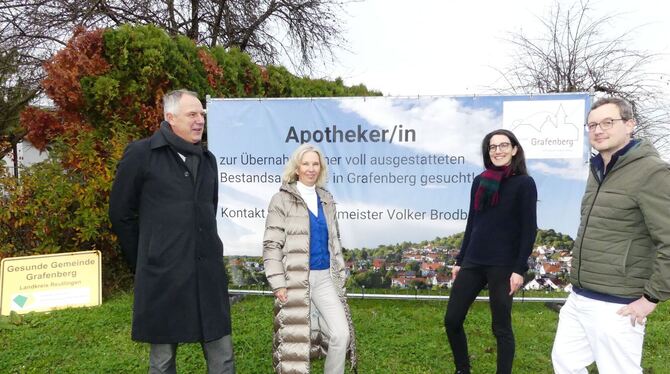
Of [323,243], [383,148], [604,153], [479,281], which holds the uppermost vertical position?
[383,148]

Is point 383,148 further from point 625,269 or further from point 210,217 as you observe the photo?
point 625,269

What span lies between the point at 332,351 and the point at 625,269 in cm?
180

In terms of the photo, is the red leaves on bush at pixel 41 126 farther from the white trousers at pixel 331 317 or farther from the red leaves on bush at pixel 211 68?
the white trousers at pixel 331 317

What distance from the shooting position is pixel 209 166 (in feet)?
9.80

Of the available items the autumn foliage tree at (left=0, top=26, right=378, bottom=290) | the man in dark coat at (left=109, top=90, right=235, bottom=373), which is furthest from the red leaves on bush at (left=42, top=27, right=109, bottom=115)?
the man in dark coat at (left=109, top=90, right=235, bottom=373)

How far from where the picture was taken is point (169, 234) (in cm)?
268

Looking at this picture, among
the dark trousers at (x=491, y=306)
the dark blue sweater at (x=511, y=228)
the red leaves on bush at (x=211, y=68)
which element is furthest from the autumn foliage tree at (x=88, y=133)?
the dark blue sweater at (x=511, y=228)

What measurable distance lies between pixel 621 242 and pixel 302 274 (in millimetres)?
1845

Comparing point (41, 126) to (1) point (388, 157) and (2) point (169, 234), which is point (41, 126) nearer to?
(1) point (388, 157)

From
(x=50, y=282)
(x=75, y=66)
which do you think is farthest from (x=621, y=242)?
(x=75, y=66)

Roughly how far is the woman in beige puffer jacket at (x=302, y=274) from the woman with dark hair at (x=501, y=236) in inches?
34.7

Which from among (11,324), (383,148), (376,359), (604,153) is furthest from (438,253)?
(11,324)

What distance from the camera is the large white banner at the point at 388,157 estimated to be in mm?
5258

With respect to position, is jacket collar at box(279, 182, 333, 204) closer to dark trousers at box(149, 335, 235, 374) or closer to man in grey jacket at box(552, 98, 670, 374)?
dark trousers at box(149, 335, 235, 374)
